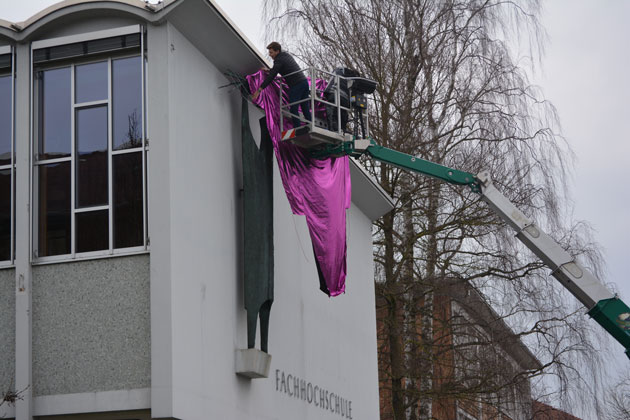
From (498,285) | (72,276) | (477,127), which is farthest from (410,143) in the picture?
(72,276)

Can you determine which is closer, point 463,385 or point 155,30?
point 155,30

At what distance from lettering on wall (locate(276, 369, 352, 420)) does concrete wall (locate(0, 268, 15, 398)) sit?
184 inches

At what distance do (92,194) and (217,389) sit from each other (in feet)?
10.8

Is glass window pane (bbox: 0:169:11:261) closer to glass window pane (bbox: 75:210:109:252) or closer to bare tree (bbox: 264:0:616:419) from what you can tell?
glass window pane (bbox: 75:210:109:252)

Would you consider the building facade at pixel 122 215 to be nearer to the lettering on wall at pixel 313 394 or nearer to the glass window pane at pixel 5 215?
the glass window pane at pixel 5 215

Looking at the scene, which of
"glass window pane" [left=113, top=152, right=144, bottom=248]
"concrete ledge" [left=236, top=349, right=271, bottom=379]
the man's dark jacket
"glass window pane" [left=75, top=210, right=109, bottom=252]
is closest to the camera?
"glass window pane" [left=113, top=152, right=144, bottom=248]

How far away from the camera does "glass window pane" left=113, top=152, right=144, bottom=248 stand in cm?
1385

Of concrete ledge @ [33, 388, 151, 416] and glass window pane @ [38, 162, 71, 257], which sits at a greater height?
glass window pane @ [38, 162, 71, 257]

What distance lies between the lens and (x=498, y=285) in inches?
965

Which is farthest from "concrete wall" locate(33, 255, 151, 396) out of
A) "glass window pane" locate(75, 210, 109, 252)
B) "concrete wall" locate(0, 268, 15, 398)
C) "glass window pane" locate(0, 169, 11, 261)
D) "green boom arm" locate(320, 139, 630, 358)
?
"green boom arm" locate(320, 139, 630, 358)

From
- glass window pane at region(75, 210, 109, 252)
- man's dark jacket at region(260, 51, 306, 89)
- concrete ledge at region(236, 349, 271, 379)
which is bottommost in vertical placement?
concrete ledge at region(236, 349, 271, 379)

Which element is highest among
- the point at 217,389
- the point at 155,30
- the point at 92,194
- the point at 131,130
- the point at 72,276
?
the point at 155,30

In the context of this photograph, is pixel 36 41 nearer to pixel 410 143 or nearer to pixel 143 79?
pixel 143 79

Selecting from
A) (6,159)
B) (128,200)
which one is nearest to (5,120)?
(6,159)
